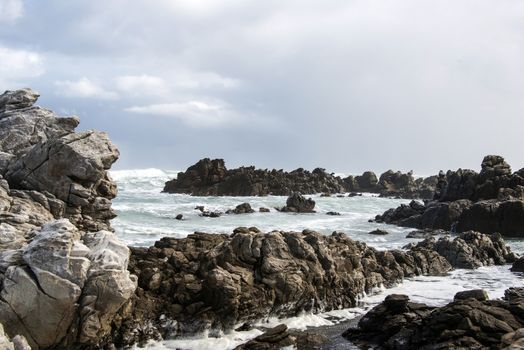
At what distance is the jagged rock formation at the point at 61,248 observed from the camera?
11414mm

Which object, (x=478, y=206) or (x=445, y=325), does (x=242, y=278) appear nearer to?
(x=445, y=325)

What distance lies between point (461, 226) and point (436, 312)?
34034 mm

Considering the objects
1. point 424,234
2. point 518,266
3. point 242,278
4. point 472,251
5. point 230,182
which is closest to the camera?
point 242,278

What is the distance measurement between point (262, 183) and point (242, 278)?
72563mm

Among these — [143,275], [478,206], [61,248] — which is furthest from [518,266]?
[61,248]

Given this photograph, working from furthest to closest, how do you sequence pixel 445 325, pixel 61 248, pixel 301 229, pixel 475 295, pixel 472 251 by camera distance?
pixel 301 229 → pixel 472 251 → pixel 475 295 → pixel 445 325 → pixel 61 248

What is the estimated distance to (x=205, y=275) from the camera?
1531 cm

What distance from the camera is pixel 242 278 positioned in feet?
50.9

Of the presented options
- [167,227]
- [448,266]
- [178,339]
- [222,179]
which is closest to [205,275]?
[178,339]

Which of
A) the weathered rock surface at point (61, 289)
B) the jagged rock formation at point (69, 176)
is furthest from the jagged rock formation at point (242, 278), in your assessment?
the jagged rock formation at point (69, 176)

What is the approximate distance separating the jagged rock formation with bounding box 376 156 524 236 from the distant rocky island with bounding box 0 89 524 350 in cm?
2067

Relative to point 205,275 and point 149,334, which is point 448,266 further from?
point 149,334

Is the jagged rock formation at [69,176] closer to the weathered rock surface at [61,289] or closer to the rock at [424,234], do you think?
the weathered rock surface at [61,289]

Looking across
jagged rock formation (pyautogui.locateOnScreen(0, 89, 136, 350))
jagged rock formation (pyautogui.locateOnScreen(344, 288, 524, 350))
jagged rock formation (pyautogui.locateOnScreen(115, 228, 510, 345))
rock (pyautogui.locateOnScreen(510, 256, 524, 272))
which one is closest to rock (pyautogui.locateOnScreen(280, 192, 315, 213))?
rock (pyautogui.locateOnScreen(510, 256, 524, 272))
